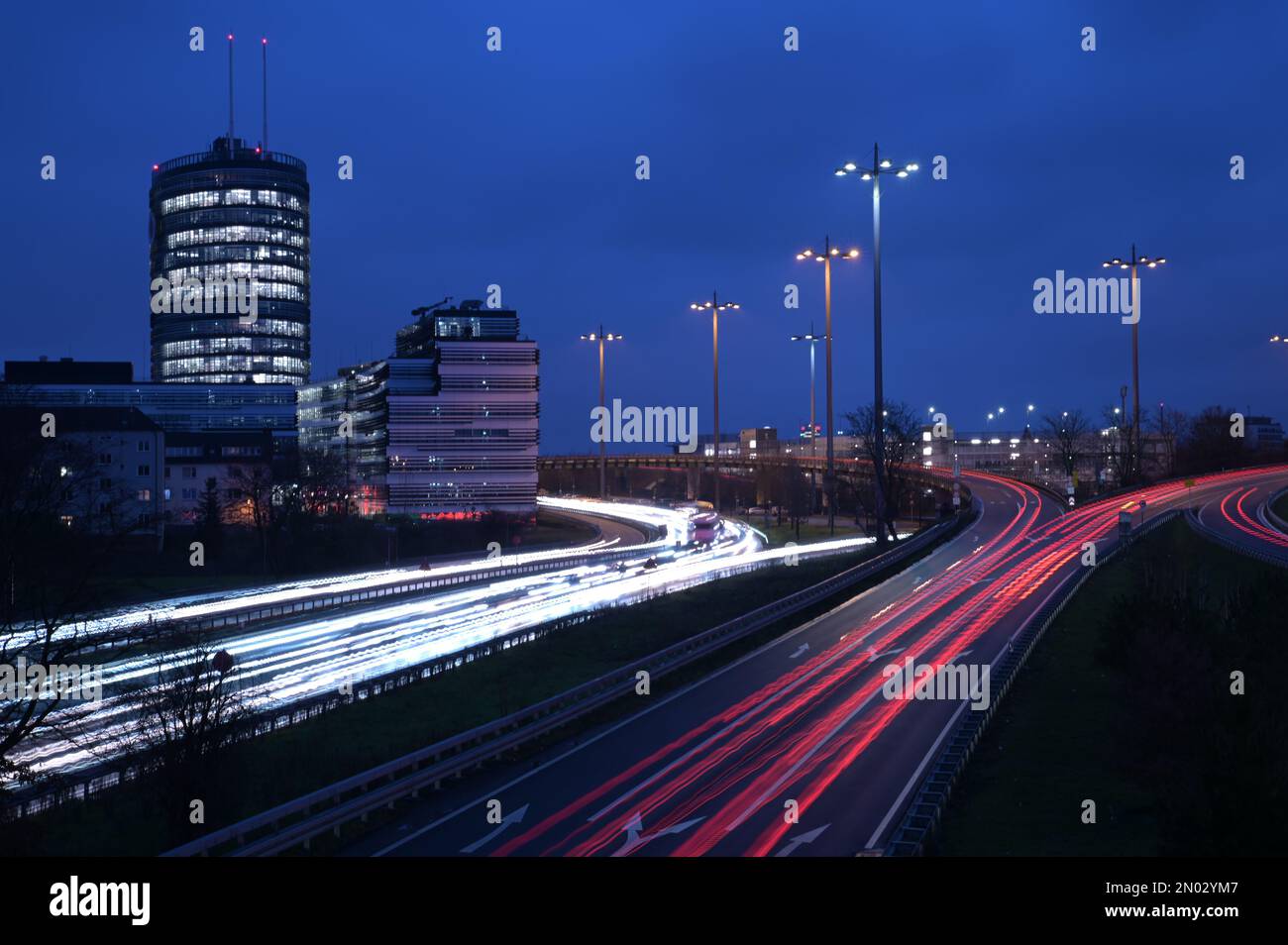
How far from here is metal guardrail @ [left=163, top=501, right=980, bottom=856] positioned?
49.3 ft

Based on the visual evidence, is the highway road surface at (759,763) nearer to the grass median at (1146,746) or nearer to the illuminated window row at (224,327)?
the grass median at (1146,746)

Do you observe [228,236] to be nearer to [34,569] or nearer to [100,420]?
[100,420]

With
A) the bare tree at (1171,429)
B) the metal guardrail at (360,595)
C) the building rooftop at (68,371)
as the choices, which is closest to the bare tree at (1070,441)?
the bare tree at (1171,429)

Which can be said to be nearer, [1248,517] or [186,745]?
[186,745]

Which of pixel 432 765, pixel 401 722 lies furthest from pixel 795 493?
pixel 432 765

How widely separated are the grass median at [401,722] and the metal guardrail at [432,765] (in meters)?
0.42

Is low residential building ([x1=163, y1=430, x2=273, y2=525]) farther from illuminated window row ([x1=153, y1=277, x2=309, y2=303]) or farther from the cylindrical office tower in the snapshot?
illuminated window row ([x1=153, y1=277, x2=309, y2=303])

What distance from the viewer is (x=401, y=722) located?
25750 mm

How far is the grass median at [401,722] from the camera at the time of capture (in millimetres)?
17688

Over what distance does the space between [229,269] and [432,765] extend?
7001 inches

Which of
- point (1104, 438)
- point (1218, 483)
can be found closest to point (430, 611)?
point (1218, 483)
